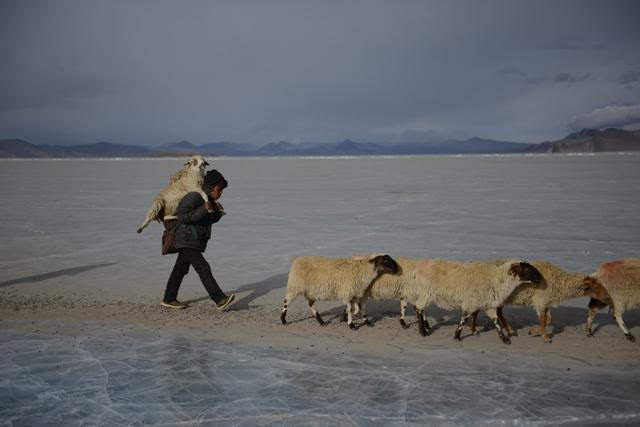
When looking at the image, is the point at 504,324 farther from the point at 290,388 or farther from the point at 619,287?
the point at 290,388

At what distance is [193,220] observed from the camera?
7.65m

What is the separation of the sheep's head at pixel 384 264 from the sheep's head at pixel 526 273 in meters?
1.34

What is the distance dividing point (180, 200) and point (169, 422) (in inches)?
149

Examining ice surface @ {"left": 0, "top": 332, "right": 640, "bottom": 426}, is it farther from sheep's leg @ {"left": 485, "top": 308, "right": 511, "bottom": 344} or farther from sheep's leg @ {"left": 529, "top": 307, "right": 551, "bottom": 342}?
sheep's leg @ {"left": 529, "top": 307, "right": 551, "bottom": 342}

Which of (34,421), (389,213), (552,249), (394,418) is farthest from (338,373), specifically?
(389,213)

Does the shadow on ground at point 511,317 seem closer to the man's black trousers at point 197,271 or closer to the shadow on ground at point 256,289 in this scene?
the shadow on ground at point 256,289

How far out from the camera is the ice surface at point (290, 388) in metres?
4.75

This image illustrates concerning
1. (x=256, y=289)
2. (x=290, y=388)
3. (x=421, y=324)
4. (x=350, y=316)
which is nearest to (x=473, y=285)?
(x=421, y=324)

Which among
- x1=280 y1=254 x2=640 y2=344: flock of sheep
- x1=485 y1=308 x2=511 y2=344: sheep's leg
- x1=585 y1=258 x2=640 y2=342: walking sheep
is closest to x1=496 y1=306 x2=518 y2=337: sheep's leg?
x1=280 y1=254 x2=640 y2=344: flock of sheep

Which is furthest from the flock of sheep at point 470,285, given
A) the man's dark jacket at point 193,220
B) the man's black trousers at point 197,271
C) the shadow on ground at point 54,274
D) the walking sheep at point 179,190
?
the shadow on ground at point 54,274

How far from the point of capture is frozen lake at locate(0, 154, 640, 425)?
192 inches

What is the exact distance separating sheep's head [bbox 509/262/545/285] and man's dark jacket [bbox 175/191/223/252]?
3.86 meters

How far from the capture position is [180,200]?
786cm

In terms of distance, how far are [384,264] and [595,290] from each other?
2412mm
